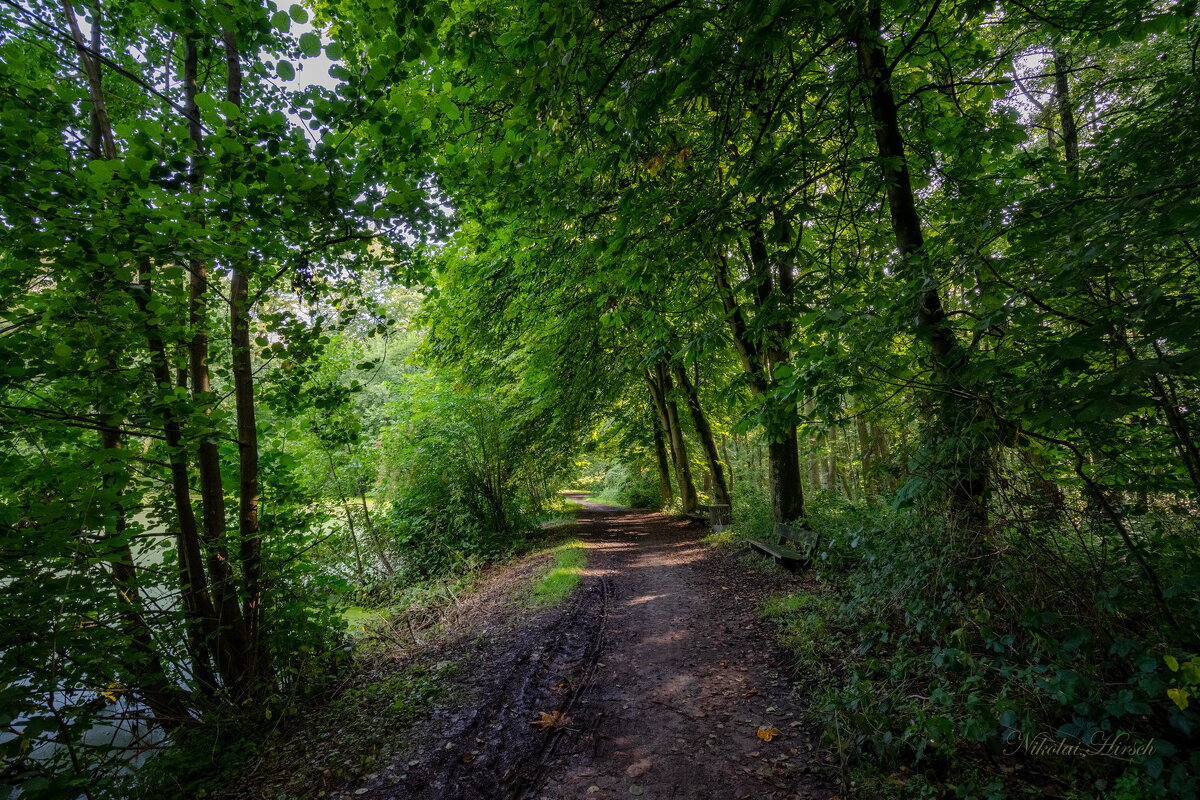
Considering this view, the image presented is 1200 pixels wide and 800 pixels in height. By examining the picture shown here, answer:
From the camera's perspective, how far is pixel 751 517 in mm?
10648

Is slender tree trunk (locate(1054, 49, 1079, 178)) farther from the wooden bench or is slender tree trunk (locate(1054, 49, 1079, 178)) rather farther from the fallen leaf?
the fallen leaf

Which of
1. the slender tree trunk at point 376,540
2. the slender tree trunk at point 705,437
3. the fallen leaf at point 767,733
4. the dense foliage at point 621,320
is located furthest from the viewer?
the slender tree trunk at point 705,437

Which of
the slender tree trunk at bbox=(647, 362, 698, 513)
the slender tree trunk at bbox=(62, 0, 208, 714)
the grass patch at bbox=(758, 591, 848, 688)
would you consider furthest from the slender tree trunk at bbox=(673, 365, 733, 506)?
the slender tree trunk at bbox=(62, 0, 208, 714)

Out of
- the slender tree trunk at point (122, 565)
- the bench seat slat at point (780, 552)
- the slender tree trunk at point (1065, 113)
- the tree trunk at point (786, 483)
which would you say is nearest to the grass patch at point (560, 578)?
the bench seat slat at point (780, 552)

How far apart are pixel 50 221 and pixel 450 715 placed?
15.2ft

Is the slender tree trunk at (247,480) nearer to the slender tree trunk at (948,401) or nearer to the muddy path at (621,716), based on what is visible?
the muddy path at (621,716)

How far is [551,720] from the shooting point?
13.4ft

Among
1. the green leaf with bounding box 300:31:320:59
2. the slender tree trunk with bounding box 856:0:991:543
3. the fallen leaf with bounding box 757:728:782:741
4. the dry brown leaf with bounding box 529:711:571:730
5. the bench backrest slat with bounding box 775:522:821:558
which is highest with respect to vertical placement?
the green leaf with bounding box 300:31:320:59

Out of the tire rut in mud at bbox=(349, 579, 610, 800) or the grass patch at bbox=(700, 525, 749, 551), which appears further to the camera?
the grass patch at bbox=(700, 525, 749, 551)

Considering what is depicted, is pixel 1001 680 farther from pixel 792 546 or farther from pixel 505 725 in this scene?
pixel 792 546

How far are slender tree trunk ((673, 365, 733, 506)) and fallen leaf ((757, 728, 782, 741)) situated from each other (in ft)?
31.2

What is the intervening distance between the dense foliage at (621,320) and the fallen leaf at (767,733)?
42 cm

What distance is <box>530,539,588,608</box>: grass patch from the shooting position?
24.2 ft

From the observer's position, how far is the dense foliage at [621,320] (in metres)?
2.66
